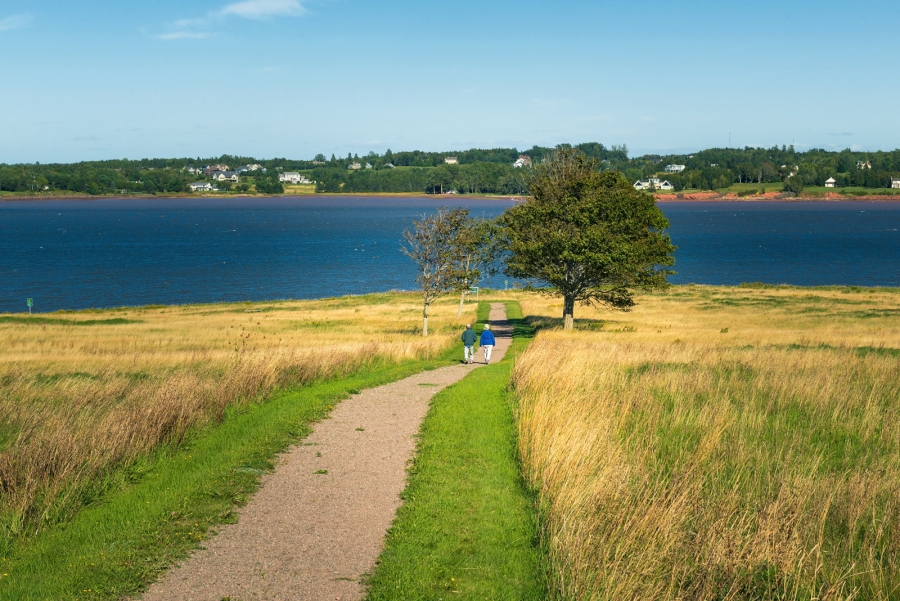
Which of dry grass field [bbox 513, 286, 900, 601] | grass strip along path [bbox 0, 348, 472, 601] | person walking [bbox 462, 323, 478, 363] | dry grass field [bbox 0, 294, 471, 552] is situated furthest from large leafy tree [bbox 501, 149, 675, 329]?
grass strip along path [bbox 0, 348, 472, 601]

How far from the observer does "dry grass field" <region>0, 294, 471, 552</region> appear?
984 cm

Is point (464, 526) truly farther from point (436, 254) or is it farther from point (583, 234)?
point (436, 254)

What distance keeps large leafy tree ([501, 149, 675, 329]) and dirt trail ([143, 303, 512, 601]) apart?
76.4 feet

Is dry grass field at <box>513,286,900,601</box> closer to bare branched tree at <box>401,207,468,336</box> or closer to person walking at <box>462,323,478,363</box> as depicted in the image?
person walking at <box>462,323,478,363</box>

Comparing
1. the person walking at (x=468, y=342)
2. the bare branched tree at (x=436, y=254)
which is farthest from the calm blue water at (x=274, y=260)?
the person walking at (x=468, y=342)

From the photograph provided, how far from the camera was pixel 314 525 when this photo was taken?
895 centimetres

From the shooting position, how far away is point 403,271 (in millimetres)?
106000

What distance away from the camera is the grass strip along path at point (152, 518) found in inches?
293

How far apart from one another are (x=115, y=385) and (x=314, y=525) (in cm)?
920

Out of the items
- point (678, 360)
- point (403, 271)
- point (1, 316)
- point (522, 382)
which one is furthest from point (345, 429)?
point (403, 271)

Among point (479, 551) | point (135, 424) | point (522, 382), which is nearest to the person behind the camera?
point (479, 551)

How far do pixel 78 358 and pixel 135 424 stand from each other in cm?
1731

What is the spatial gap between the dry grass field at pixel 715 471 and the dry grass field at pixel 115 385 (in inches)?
219

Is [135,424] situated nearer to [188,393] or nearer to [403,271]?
[188,393]
